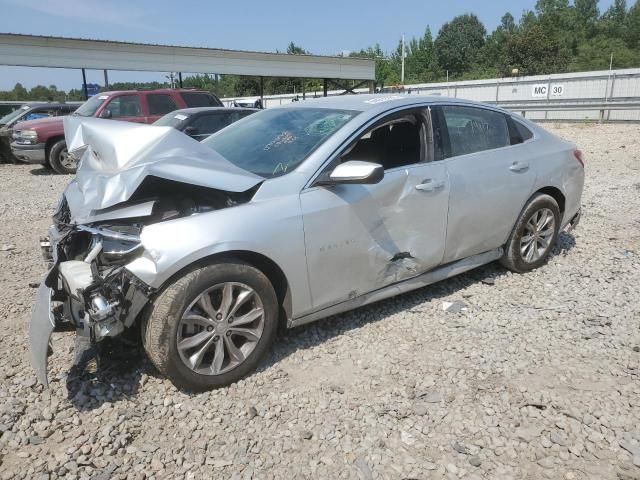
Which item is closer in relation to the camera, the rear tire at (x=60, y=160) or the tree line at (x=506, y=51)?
the rear tire at (x=60, y=160)

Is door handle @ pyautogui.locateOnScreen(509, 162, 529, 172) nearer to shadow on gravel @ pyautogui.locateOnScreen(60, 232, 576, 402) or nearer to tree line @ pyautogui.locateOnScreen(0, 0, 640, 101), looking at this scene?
shadow on gravel @ pyautogui.locateOnScreen(60, 232, 576, 402)

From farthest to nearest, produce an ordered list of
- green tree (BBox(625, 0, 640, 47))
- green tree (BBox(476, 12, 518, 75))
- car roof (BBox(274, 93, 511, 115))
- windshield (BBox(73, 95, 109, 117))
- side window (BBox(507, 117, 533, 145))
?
green tree (BBox(476, 12, 518, 75)) → green tree (BBox(625, 0, 640, 47)) → windshield (BBox(73, 95, 109, 117)) → side window (BBox(507, 117, 533, 145)) → car roof (BBox(274, 93, 511, 115))

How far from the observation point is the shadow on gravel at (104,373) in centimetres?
298

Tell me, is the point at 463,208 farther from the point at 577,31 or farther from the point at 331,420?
the point at 577,31

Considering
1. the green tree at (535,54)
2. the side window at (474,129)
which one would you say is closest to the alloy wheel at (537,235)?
the side window at (474,129)

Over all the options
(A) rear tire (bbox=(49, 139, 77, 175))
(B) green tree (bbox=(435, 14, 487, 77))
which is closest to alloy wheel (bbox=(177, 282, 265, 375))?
(A) rear tire (bbox=(49, 139, 77, 175))

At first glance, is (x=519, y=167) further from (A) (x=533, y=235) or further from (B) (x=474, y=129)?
(A) (x=533, y=235)

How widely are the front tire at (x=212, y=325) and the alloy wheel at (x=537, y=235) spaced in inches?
107

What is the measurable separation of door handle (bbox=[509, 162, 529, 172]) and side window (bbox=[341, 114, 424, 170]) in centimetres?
100

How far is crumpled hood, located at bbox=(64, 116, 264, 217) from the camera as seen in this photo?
288cm

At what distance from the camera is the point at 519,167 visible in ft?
14.4

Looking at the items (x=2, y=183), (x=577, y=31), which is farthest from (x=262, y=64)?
(x=577, y=31)

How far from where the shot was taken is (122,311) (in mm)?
2697

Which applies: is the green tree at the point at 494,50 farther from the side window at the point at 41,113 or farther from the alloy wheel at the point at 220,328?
the alloy wheel at the point at 220,328
